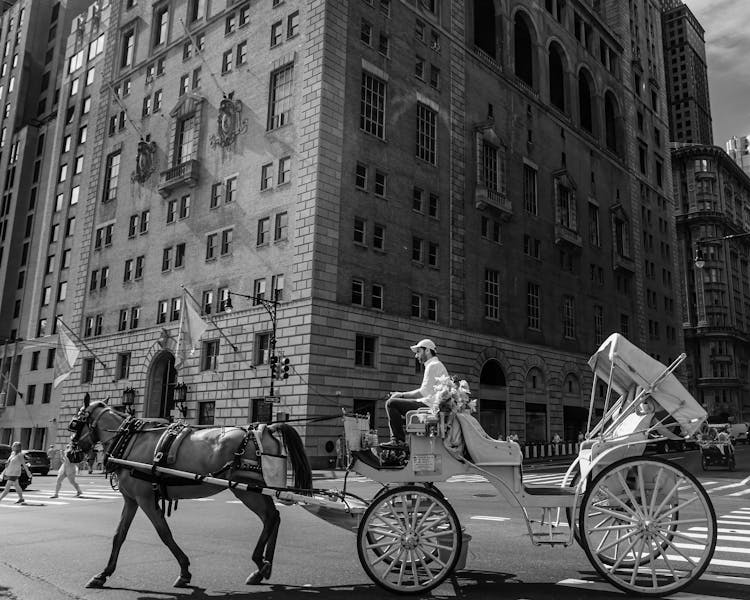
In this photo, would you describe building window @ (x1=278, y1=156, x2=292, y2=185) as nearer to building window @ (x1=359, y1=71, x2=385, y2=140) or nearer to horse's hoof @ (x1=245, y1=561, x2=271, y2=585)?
building window @ (x1=359, y1=71, x2=385, y2=140)

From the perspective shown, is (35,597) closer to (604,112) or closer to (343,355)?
(343,355)

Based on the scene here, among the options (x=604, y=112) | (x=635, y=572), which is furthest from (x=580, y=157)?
(x=635, y=572)

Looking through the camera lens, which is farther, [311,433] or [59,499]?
[311,433]

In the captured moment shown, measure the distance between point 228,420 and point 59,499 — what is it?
1842cm

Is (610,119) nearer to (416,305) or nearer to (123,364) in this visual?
(416,305)

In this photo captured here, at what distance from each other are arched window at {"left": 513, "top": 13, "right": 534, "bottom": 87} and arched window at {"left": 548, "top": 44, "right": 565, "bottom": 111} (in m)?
3.19

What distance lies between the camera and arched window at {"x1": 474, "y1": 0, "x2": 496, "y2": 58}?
178 ft

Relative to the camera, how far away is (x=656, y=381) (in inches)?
313

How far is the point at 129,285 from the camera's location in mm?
49875

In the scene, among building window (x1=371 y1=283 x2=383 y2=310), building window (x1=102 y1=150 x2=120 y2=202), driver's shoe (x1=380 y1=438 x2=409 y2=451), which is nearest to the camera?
driver's shoe (x1=380 y1=438 x2=409 y2=451)

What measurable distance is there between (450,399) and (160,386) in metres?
42.5

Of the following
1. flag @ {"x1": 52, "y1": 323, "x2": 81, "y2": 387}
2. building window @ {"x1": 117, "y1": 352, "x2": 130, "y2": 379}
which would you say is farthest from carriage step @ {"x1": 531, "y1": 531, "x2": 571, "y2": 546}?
building window @ {"x1": 117, "y1": 352, "x2": 130, "y2": 379}

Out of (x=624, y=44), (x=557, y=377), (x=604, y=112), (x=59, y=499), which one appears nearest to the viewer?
(x=59, y=499)

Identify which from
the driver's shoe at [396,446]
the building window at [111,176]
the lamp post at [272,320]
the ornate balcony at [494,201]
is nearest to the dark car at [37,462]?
the lamp post at [272,320]
